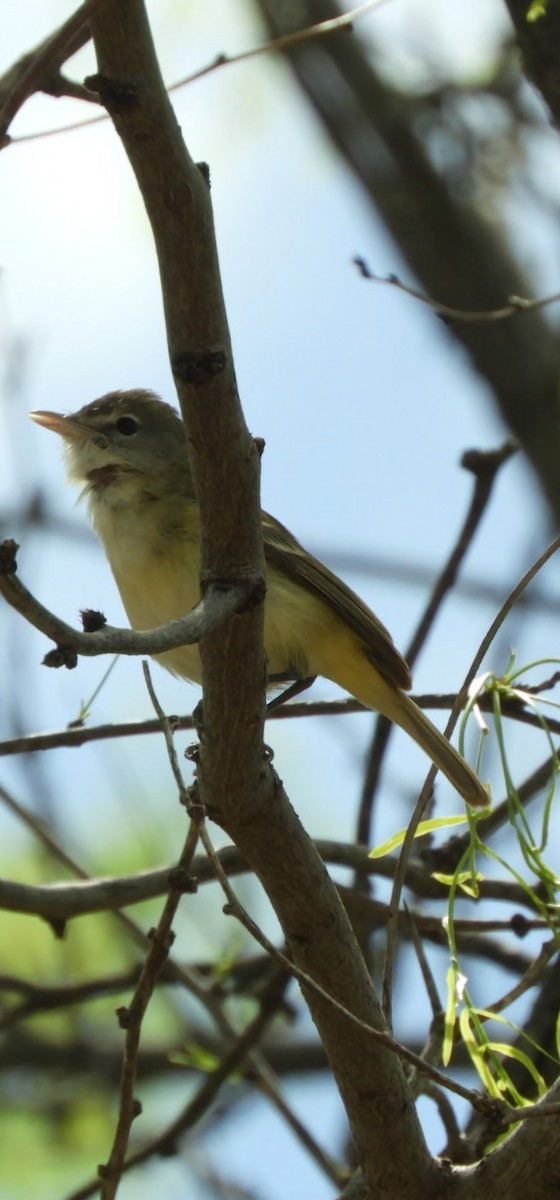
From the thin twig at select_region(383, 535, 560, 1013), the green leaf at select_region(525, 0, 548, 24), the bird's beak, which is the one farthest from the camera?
the bird's beak

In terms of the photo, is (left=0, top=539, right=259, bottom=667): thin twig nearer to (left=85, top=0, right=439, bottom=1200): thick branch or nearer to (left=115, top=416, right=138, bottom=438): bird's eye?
(left=85, top=0, right=439, bottom=1200): thick branch

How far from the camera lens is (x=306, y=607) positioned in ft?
14.1

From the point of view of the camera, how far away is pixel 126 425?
4.92 meters

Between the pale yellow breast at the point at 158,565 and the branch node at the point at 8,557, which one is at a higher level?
the pale yellow breast at the point at 158,565

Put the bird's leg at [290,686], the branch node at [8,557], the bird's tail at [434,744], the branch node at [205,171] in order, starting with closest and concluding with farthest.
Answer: the branch node at [8,557]
the branch node at [205,171]
the bird's tail at [434,744]
the bird's leg at [290,686]

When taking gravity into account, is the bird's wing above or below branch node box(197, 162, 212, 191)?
above

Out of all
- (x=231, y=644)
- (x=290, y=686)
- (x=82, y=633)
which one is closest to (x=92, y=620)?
(x=82, y=633)

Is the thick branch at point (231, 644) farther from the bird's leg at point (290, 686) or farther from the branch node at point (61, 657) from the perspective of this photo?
the bird's leg at point (290, 686)

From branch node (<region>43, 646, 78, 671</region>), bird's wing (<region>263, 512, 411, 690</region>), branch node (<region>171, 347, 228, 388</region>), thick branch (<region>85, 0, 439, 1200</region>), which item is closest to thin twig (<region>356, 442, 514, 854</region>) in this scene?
bird's wing (<region>263, 512, 411, 690</region>)

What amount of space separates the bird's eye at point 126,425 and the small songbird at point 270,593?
0.71 feet

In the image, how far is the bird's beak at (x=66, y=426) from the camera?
4.84 m

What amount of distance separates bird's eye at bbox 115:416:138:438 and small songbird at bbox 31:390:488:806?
0.71 feet

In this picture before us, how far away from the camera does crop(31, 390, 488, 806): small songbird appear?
4172mm

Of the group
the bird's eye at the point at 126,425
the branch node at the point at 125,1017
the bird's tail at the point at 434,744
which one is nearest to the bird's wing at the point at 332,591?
the bird's tail at the point at 434,744
